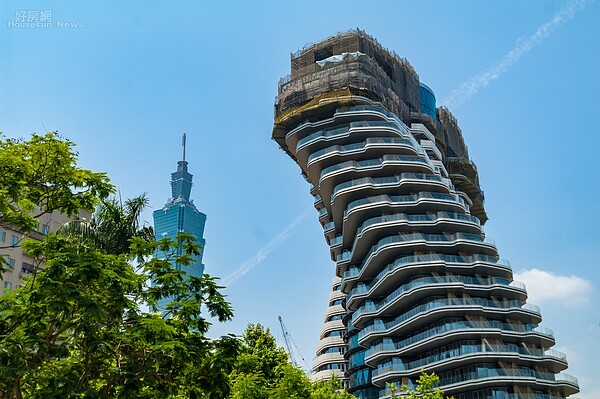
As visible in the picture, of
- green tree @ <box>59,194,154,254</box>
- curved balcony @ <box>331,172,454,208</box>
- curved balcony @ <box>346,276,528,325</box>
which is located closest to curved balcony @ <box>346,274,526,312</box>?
curved balcony @ <box>346,276,528,325</box>

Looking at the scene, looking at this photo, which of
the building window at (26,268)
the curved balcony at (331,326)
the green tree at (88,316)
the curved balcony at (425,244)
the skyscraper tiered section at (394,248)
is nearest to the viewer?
the green tree at (88,316)

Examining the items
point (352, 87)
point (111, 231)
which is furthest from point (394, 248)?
point (111, 231)

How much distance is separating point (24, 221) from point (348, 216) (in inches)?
2773

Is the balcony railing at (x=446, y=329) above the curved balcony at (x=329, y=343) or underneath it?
underneath

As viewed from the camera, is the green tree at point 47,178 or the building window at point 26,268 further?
the building window at point 26,268

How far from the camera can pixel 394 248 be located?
8181 cm

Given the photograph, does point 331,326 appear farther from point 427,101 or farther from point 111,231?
point 111,231

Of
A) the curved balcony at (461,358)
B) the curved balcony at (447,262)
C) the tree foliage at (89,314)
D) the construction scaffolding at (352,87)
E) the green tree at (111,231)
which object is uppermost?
the construction scaffolding at (352,87)

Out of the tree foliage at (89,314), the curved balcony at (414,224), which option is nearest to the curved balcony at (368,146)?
the curved balcony at (414,224)

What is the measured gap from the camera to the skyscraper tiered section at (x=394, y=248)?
75.4 meters

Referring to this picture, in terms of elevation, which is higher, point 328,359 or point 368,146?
point 368,146

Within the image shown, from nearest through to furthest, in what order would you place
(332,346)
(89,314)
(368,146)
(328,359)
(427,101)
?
(89,314) < (368,146) < (328,359) < (332,346) < (427,101)

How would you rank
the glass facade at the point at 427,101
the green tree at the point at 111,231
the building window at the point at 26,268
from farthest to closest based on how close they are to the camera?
the glass facade at the point at 427,101 < the building window at the point at 26,268 < the green tree at the point at 111,231

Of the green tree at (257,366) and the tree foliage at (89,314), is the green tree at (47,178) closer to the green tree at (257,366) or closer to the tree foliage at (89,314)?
the tree foliage at (89,314)
